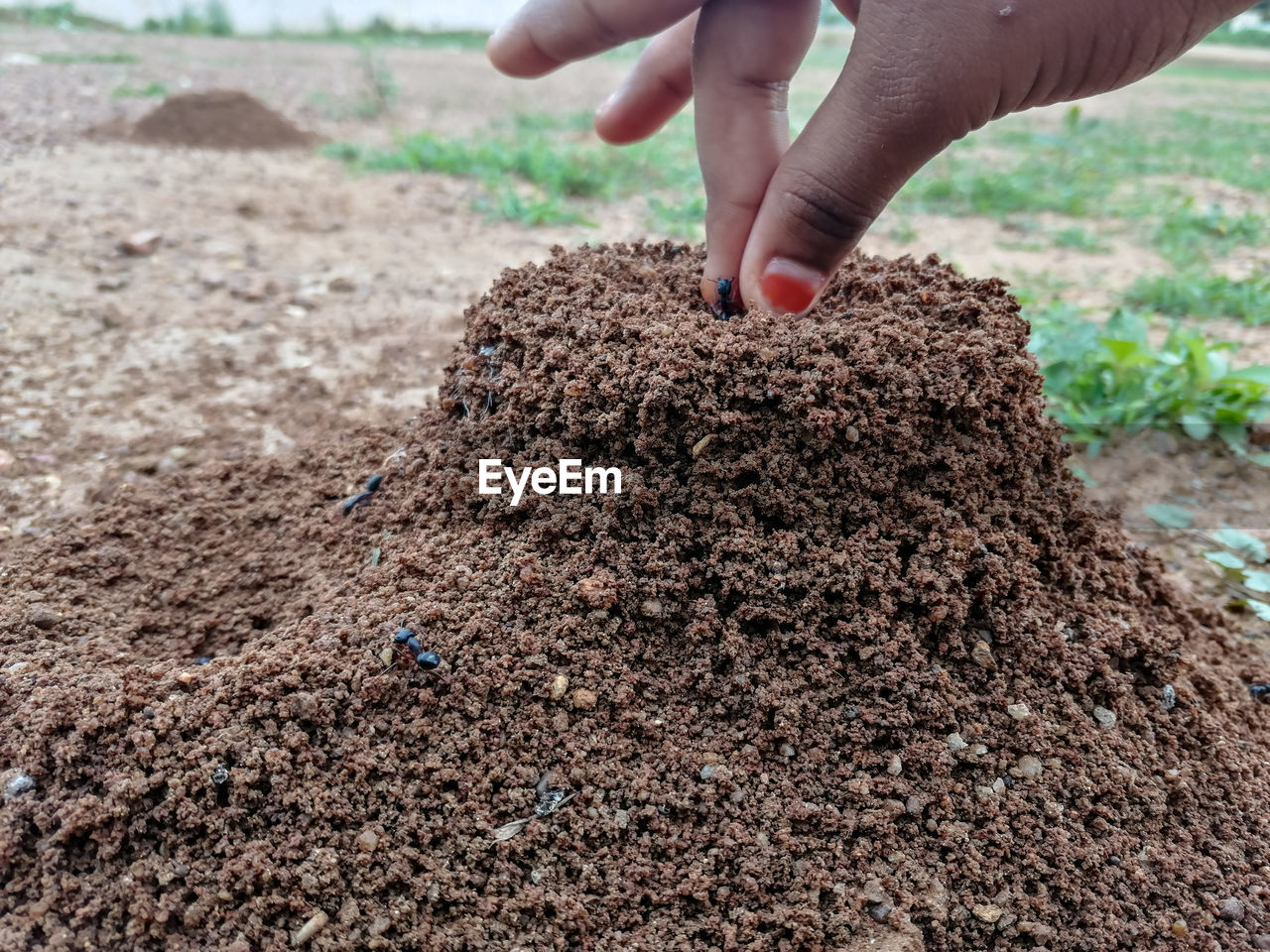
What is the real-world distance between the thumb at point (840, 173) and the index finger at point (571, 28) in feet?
1.86

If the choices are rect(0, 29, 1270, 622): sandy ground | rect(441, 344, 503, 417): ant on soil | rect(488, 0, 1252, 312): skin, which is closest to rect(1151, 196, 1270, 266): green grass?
rect(0, 29, 1270, 622): sandy ground

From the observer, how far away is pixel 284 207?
17.6ft

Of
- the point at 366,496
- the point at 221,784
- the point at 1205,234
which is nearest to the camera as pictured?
the point at 221,784

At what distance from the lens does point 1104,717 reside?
1.60 m

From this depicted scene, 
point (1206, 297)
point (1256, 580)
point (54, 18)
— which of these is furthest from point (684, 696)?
point (54, 18)

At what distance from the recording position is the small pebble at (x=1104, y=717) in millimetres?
1601

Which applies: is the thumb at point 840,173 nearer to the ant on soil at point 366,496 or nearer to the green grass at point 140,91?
the ant on soil at point 366,496

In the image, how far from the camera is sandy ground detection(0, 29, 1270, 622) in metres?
2.70

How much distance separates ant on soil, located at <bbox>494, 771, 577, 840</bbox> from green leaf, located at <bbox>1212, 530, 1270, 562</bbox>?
2.03 meters

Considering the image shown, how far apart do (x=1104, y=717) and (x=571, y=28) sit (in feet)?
6.04

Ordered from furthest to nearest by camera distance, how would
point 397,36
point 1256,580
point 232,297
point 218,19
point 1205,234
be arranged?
point 397,36, point 218,19, point 1205,234, point 232,297, point 1256,580

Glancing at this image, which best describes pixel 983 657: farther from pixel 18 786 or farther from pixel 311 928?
pixel 18 786

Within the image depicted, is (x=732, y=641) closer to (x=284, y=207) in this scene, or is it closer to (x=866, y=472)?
(x=866, y=472)

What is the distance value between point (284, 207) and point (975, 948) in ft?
17.7
